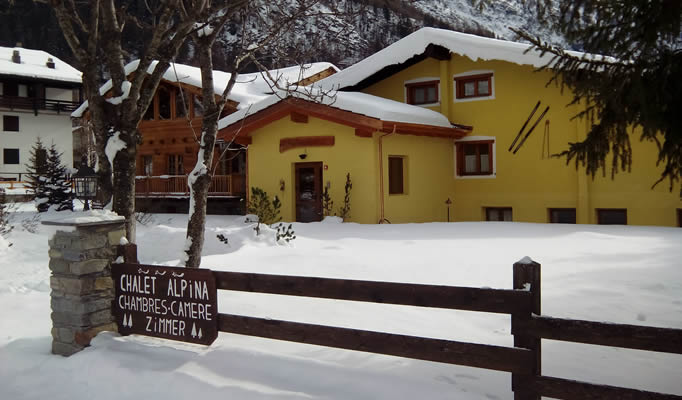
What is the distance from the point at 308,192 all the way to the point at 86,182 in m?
6.17

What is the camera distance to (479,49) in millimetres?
17484

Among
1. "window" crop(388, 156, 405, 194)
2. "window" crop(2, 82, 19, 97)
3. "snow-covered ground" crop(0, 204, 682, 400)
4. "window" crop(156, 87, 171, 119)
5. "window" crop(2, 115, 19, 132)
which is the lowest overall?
"snow-covered ground" crop(0, 204, 682, 400)

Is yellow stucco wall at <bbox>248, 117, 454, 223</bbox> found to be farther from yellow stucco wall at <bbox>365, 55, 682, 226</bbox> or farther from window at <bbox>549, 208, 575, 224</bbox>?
window at <bbox>549, 208, 575, 224</bbox>

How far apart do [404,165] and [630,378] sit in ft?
41.1

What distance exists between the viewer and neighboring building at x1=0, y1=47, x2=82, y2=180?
41500 mm

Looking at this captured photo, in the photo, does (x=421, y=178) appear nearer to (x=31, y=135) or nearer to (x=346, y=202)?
(x=346, y=202)

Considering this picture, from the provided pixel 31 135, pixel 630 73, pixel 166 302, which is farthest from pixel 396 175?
pixel 31 135

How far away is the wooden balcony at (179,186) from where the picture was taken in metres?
22.1

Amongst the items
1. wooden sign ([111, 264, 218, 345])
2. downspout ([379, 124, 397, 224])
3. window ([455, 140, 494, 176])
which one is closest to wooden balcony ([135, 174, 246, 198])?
downspout ([379, 124, 397, 224])

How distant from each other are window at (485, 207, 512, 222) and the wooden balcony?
29.4 feet

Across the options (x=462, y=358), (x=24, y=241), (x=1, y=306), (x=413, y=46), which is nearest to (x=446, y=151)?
(x=413, y=46)

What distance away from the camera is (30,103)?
4266 cm

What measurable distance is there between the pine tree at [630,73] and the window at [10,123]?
4589 centimetres

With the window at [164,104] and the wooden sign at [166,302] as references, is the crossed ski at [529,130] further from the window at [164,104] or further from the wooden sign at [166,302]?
the window at [164,104]
